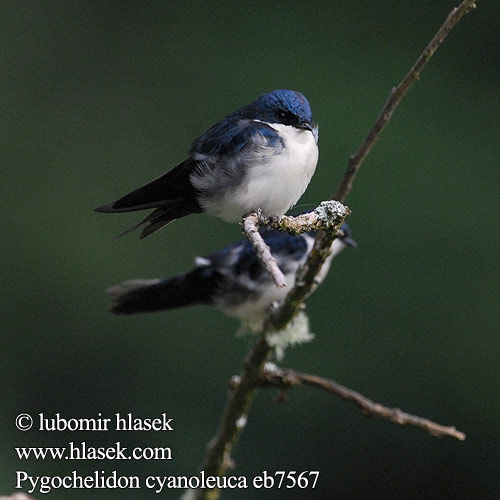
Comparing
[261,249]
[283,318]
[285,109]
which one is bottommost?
[283,318]

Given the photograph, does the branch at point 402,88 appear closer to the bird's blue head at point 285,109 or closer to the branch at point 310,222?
the bird's blue head at point 285,109

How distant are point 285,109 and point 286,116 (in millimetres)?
18

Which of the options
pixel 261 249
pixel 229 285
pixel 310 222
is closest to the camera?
pixel 261 249

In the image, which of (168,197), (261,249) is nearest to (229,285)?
(168,197)

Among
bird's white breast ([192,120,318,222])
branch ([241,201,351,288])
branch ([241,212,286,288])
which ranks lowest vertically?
branch ([241,212,286,288])

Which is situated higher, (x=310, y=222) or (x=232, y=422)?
(x=310, y=222)

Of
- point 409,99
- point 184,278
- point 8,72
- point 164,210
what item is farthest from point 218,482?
point 8,72

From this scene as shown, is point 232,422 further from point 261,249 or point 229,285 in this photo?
point 229,285

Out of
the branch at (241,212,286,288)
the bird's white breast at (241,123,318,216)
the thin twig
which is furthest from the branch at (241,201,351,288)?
the thin twig

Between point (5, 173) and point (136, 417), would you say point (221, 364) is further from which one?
point (5, 173)

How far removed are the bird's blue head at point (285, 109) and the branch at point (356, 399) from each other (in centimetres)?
46

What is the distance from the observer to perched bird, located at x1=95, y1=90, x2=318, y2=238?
1581mm

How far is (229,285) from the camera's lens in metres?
2.68

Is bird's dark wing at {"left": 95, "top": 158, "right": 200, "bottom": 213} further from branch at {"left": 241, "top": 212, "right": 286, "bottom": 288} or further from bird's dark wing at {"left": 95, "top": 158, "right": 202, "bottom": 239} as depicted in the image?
branch at {"left": 241, "top": 212, "right": 286, "bottom": 288}
